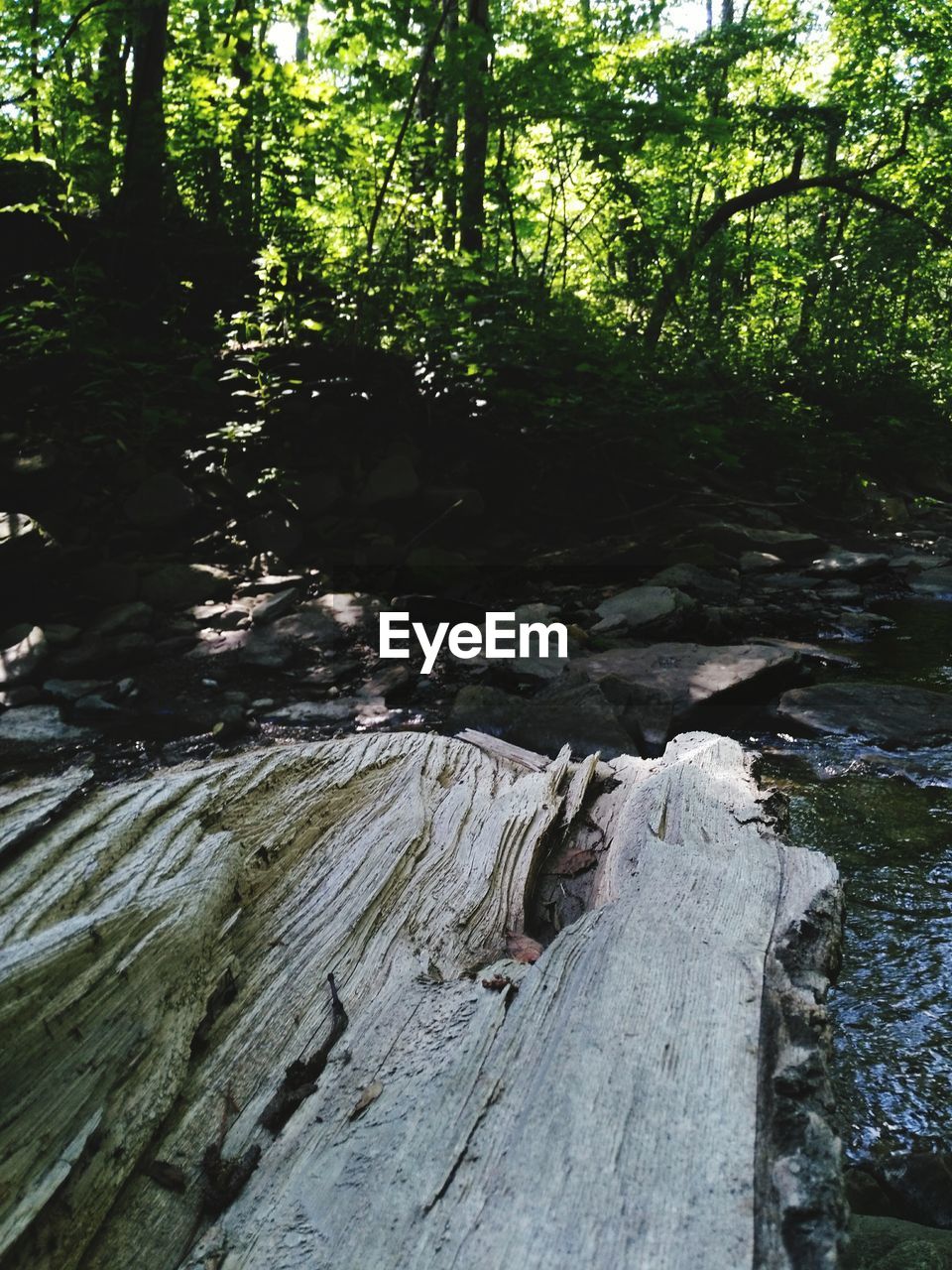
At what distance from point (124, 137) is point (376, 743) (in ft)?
29.4

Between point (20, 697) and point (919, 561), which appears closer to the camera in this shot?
point (20, 697)

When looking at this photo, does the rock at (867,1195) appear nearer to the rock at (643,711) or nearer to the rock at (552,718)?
the rock at (552,718)

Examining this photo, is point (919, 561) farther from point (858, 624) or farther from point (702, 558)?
point (858, 624)

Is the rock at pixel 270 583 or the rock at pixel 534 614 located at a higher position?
the rock at pixel 270 583

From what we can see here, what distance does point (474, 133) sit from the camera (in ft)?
34.8

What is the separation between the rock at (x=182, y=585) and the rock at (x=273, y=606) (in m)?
0.42

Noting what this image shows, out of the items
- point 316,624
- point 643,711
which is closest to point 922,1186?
point 643,711

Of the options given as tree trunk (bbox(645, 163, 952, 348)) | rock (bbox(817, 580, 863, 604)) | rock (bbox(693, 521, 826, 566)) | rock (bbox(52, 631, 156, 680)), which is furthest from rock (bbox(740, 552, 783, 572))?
rock (bbox(52, 631, 156, 680))

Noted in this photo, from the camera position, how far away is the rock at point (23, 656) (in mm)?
5757

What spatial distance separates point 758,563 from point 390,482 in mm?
3953

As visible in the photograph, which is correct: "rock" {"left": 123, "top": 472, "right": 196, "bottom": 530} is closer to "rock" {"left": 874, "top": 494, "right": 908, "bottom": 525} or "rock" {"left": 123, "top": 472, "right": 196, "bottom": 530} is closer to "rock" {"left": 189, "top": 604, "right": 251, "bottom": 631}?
"rock" {"left": 189, "top": 604, "right": 251, "bottom": 631}

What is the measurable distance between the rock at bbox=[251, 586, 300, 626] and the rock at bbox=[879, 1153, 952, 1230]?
5.58m

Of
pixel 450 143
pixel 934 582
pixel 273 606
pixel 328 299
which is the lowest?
pixel 934 582

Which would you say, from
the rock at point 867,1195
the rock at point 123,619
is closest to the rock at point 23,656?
the rock at point 123,619
